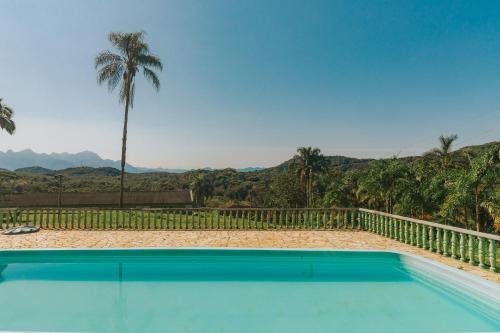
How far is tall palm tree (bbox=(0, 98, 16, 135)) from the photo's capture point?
30814mm

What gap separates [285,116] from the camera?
27297 millimetres

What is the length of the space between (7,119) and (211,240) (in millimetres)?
31330

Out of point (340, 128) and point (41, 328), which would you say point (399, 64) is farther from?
point (41, 328)

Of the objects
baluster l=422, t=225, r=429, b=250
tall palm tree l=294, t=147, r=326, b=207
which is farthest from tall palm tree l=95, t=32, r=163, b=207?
tall palm tree l=294, t=147, r=326, b=207

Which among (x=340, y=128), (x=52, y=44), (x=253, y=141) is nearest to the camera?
(x=52, y=44)

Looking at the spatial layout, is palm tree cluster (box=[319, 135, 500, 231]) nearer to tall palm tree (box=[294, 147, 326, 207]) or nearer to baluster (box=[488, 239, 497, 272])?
baluster (box=[488, 239, 497, 272])

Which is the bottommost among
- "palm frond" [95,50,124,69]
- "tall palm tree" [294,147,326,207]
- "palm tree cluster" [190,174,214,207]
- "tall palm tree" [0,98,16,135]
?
"palm tree cluster" [190,174,214,207]

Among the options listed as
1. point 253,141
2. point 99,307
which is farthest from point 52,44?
point 253,141

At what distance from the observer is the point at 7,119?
1226 inches

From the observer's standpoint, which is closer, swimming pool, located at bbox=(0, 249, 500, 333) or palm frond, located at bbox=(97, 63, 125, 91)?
swimming pool, located at bbox=(0, 249, 500, 333)

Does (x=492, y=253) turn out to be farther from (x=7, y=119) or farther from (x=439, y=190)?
(x=7, y=119)

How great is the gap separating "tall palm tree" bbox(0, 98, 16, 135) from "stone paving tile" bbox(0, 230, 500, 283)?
83.3 ft

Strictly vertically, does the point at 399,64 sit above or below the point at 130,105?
above

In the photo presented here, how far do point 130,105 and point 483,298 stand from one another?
61.9ft
